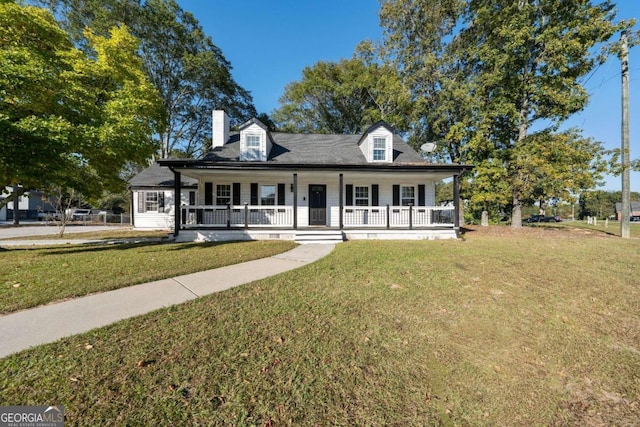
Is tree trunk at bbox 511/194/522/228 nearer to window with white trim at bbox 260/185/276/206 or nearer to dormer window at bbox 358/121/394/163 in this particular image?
dormer window at bbox 358/121/394/163

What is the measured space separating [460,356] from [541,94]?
62.6ft

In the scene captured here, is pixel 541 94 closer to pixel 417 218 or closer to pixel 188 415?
pixel 417 218

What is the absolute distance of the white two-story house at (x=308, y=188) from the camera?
1133 cm

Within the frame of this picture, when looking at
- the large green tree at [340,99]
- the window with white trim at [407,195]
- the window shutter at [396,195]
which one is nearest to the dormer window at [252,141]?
the window shutter at [396,195]

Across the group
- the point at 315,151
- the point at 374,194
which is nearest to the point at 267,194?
the point at 315,151

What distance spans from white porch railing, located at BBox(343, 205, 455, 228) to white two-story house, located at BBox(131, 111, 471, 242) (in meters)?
0.05

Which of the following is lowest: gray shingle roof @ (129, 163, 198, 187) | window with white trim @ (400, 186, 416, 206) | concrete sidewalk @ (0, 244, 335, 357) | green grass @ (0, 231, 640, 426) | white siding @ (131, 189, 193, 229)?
green grass @ (0, 231, 640, 426)

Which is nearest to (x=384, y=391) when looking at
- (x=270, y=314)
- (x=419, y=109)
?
(x=270, y=314)

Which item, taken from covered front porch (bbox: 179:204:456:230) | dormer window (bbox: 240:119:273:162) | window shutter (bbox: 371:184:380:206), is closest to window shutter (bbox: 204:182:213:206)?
covered front porch (bbox: 179:204:456:230)

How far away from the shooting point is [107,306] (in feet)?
12.7

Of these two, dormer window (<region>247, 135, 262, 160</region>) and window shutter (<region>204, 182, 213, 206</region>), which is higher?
dormer window (<region>247, 135, 262, 160</region>)

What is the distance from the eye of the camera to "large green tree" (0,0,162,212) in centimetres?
661

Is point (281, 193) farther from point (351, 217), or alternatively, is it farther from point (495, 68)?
point (495, 68)

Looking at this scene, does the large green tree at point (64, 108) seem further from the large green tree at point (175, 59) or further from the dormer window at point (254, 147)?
the large green tree at point (175, 59)
